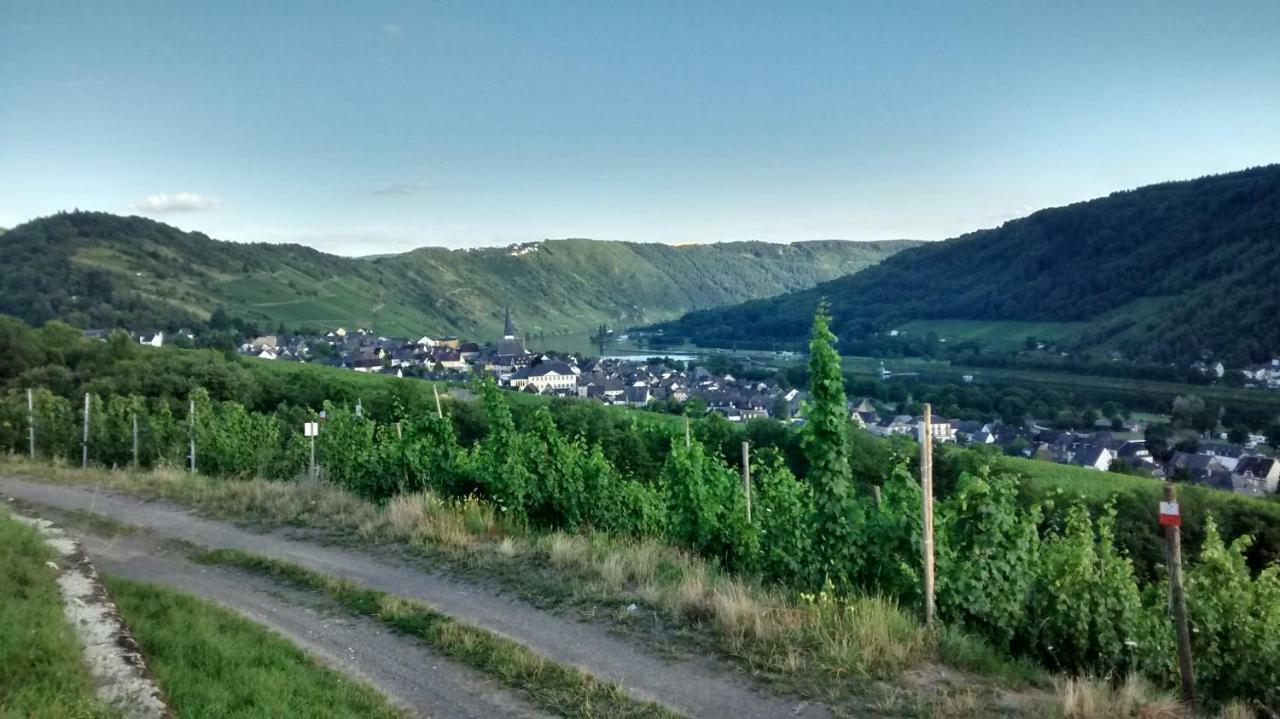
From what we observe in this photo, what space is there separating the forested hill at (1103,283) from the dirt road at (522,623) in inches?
3818

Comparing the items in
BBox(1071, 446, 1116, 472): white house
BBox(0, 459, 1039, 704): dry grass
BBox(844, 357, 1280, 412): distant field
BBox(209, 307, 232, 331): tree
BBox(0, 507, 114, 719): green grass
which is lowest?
BBox(1071, 446, 1116, 472): white house

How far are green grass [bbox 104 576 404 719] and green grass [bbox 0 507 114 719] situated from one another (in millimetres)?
583

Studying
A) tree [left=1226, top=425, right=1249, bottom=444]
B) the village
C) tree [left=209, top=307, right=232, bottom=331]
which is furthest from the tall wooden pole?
tree [left=209, top=307, right=232, bottom=331]

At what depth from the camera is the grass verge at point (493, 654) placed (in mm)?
5832

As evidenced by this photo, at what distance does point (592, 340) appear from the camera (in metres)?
185

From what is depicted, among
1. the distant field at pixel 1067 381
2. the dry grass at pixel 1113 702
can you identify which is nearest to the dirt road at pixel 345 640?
the dry grass at pixel 1113 702

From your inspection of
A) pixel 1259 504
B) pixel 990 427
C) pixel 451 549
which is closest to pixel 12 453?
pixel 451 549

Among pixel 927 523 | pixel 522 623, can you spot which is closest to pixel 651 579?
pixel 522 623

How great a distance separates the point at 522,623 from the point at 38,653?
378cm

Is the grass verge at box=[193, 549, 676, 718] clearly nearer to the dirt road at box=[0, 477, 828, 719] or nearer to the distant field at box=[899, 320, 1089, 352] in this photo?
the dirt road at box=[0, 477, 828, 719]

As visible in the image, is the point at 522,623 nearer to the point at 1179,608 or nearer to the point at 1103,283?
the point at 1179,608

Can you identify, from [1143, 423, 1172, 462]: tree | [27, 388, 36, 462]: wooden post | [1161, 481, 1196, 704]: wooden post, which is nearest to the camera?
[1161, 481, 1196, 704]: wooden post

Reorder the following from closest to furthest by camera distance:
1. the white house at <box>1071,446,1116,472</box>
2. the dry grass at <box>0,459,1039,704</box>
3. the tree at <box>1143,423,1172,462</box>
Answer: the dry grass at <box>0,459,1039,704</box> → the white house at <box>1071,446,1116,472</box> → the tree at <box>1143,423,1172,462</box>

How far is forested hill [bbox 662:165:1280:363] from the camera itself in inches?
3733
